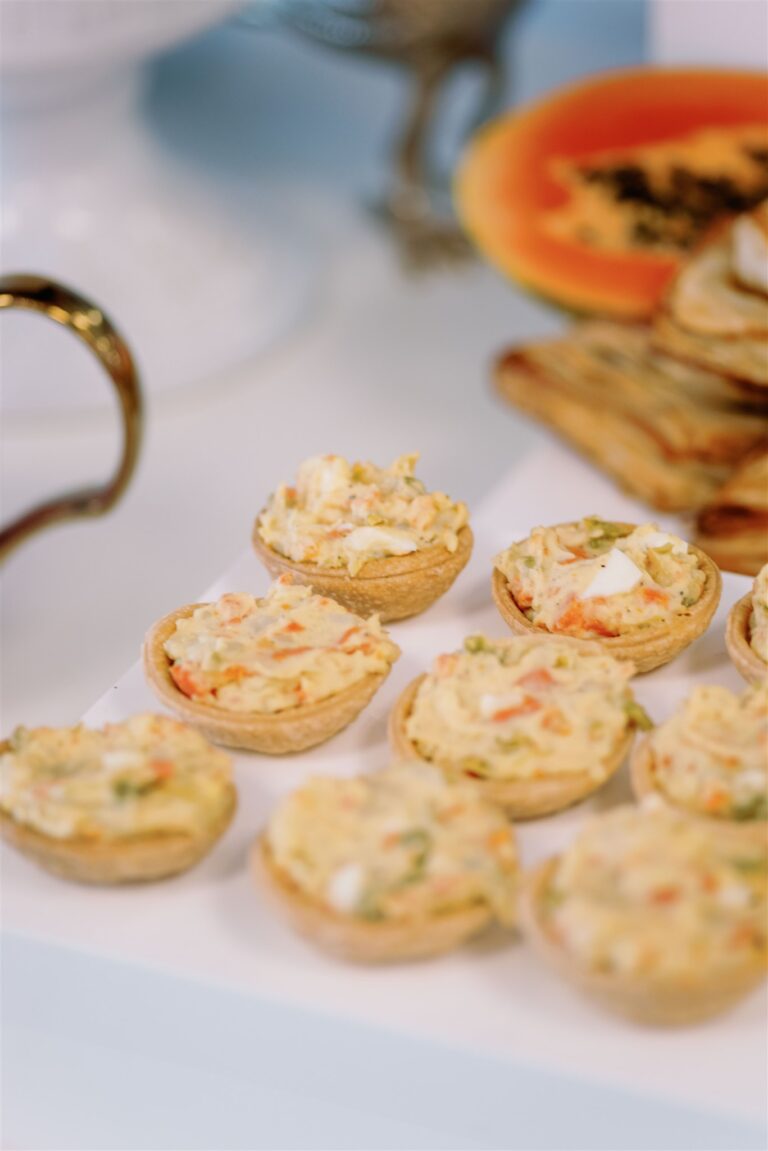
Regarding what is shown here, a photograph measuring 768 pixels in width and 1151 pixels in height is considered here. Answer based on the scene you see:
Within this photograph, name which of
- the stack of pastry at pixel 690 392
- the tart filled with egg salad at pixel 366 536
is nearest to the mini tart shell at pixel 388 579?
the tart filled with egg salad at pixel 366 536

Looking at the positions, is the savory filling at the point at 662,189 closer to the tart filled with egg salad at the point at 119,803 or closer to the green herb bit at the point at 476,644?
the green herb bit at the point at 476,644

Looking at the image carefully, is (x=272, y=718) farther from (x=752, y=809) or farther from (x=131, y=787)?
(x=752, y=809)

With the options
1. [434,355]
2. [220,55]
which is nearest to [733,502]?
[434,355]

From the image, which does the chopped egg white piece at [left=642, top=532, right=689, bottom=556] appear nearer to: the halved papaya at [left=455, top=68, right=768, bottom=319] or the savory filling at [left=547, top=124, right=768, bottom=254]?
the halved papaya at [left=455, top=68, right=768, bottom=319]

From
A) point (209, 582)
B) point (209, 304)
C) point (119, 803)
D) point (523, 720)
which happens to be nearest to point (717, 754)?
point (523, 720)

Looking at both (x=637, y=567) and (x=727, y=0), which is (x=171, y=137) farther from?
(x=637, y=567)

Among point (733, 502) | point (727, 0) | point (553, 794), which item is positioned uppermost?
point (727, 0)
